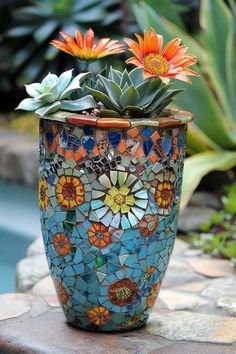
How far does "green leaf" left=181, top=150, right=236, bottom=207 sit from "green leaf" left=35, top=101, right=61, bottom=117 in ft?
4.98

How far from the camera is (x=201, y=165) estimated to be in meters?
4.35

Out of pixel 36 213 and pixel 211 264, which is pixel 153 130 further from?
pixel 36 213

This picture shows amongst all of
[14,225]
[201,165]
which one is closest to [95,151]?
[201,165]

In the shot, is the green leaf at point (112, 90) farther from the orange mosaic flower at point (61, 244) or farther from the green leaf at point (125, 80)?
the orange mosaic flower at point (61, 244)

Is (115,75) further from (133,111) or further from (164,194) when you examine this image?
(164,194)

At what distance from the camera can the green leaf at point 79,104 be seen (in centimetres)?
260

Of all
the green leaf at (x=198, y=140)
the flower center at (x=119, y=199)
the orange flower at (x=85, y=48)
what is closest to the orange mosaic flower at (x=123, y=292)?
the flower center at (x=119, y=199)

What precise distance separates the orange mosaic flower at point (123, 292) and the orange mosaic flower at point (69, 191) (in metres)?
0.29

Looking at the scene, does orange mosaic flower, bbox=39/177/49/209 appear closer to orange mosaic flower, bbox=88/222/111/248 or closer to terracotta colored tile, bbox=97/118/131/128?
orange mosaic flower, bbox=88/222/111/248

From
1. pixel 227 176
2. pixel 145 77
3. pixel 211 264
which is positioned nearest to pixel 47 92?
pixel 145 77

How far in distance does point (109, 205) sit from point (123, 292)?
12.5 inches

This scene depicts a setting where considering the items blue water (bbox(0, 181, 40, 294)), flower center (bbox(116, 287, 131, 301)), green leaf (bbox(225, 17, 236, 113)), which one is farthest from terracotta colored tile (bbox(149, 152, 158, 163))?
green leaf (bbox(225, 17, 236, 113))

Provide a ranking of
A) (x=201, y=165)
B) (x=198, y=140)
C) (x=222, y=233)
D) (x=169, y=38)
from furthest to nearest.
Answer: (x=198, y=140) → (x=169, y=38) → (x=201, y=165) → (x=222, y=233)

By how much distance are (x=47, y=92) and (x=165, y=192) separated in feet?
1.60
